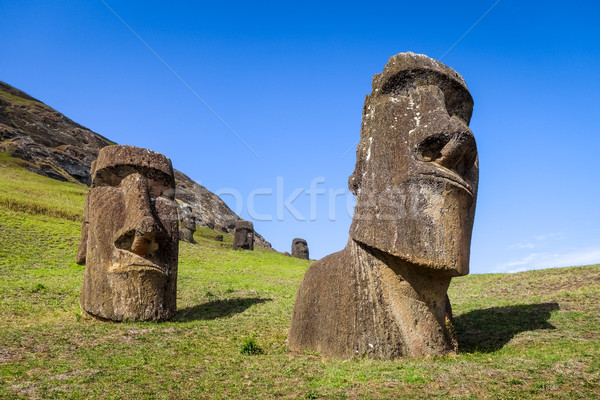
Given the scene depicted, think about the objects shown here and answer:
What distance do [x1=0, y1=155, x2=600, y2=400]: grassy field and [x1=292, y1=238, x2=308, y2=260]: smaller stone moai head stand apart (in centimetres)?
2920

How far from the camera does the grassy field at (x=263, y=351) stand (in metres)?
6.48

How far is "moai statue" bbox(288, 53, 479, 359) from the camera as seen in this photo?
811 cm

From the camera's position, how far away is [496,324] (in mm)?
10945

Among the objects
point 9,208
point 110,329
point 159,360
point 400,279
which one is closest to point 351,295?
point 400,279

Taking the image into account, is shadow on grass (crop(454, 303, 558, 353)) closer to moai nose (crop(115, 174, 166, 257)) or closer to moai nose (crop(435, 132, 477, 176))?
moai nose (crop(435, 132, 477, 176))

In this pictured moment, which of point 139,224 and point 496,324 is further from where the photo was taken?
point 139,224

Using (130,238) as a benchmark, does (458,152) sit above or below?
above

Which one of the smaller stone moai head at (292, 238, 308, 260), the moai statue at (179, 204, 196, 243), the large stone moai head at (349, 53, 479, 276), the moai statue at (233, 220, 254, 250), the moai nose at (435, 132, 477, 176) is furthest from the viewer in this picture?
the smaller stone moai head at (292, 238, 308, 260)

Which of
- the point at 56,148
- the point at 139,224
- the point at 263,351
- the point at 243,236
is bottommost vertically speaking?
the point at 263,351

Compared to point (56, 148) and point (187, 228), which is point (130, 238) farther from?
point (56, 148)

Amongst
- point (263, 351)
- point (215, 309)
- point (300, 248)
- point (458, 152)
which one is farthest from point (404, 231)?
point (300, 248)

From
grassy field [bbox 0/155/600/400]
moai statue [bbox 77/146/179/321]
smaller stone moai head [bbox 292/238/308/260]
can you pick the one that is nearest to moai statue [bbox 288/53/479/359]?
grassy field [bbox 0/155/600/400]

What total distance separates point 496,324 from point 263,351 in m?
4.98

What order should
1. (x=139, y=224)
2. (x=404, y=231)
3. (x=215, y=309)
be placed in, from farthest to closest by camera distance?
(x=215, y=309) < (x=139, y=224) < (x=404, y=231)
